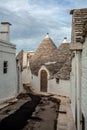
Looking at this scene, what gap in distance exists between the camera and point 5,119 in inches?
566

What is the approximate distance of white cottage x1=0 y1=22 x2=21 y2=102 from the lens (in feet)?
69.7

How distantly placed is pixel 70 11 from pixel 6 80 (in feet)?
36.2

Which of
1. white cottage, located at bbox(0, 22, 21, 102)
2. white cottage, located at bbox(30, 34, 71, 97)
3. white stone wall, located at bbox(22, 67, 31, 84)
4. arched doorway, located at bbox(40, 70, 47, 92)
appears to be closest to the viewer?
white cottage, located at bbox(0, 22, 21, 102)

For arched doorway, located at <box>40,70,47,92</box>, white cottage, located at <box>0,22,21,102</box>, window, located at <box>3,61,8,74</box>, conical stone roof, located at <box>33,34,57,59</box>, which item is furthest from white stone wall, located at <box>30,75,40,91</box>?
window, located at <box>3,61,8,74</box>

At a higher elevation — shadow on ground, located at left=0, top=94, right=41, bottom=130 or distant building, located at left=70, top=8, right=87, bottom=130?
distant building, located at left=70, top=8, right=87, bottom=130

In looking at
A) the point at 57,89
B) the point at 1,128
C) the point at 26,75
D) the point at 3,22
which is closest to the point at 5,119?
the point at 1,128

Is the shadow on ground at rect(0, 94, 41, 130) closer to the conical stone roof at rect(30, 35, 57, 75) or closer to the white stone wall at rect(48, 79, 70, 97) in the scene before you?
the white stone wall at rect(48, 79, 70, 97)

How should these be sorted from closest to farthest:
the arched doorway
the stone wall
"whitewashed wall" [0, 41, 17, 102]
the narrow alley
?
1. the stone wall
2. the narrow alley
3. "whitewashed wall" [0, 41, 17, 102]
4. the arched doorway

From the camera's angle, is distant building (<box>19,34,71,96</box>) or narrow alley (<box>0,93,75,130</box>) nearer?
narrow alley (<box>0,93,75,130</box>)

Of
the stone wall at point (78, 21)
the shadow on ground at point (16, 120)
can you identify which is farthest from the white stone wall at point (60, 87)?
the stone wall at point (78, 21)

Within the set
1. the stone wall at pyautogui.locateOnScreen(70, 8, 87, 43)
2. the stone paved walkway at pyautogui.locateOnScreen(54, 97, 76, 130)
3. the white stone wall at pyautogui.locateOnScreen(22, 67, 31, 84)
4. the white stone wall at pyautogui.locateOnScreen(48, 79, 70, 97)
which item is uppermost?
the stone wall at pyautogui.locateOnScreen(70, 8, 87, 43)

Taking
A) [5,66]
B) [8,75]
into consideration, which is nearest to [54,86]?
[8,75]

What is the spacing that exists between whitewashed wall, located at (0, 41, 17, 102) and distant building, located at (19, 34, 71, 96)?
5581mm

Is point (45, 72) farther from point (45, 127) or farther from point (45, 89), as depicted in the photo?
point (45, 127)
